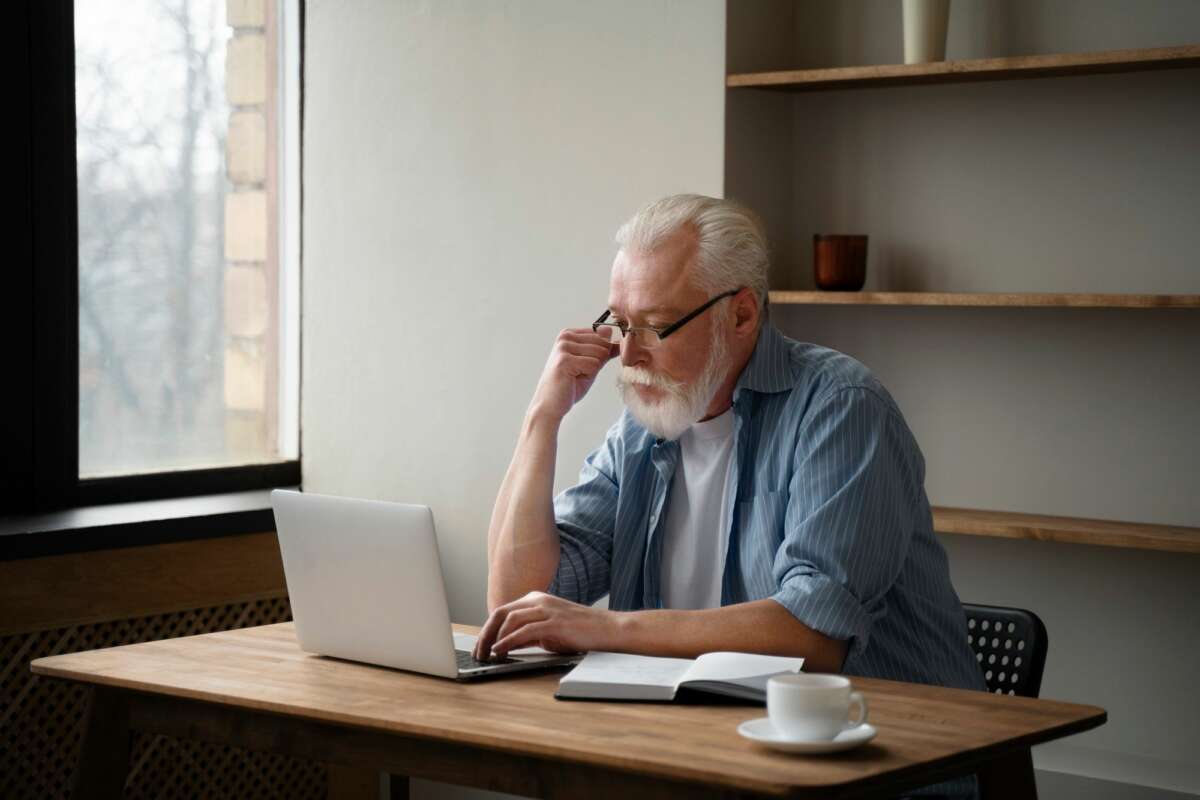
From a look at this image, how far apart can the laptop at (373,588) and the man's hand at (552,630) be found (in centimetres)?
2

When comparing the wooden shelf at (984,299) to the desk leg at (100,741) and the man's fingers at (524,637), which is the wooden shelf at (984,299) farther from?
the desk leg at (100,741)

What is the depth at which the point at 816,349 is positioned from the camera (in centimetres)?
249

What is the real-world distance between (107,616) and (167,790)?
462mm

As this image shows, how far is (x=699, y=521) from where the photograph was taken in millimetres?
2494

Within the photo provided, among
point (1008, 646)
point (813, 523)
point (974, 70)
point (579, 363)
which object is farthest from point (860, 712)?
point (974, 70)

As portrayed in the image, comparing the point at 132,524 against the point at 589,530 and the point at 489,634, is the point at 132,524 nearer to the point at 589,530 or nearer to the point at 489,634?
the point at 589,530

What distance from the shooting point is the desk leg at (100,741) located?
2.10 meters

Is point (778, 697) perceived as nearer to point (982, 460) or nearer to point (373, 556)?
point (373, 556)

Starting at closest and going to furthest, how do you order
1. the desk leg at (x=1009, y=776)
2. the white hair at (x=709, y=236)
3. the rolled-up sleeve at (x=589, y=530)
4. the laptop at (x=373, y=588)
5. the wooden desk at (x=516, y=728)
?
1. the wooden desk at (x=516, y=728)
2. the desk leg at (x=1009, y=776)
3. the laptop at (x=373, y=588)
4. the white hair at (x=709, y=236)
5. the rolled-up sleeve at (x=589, y=530)

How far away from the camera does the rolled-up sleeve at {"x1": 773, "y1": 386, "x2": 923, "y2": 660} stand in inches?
83.0

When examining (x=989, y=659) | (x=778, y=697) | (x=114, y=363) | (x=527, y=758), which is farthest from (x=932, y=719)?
(x=114, y=363)

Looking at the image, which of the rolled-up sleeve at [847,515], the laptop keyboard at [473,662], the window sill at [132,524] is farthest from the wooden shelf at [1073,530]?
the window sill at [132,524]

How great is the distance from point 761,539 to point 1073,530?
2.92ft

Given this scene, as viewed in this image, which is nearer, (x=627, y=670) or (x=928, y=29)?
(x=627, y=670)
